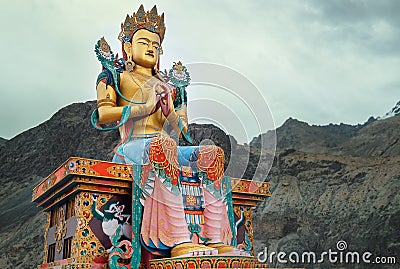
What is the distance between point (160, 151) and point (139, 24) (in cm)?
237

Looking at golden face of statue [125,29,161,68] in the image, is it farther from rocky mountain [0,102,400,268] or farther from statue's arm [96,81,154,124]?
rocky mountain [0,102,400,268]

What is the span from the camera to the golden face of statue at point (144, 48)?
20.7 feet

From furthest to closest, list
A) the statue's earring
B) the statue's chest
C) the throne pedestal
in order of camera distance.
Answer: the statue's earring, the statue's chest, the throne pedestal

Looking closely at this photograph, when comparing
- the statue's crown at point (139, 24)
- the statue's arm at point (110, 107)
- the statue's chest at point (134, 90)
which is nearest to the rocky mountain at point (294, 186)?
the statue's crown at point (139, 24)

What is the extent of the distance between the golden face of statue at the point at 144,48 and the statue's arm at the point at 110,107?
0.77 metres

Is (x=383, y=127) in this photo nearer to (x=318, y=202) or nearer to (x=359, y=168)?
(x=359, y=168)

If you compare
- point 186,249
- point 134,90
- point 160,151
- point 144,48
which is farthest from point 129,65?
point 186,249

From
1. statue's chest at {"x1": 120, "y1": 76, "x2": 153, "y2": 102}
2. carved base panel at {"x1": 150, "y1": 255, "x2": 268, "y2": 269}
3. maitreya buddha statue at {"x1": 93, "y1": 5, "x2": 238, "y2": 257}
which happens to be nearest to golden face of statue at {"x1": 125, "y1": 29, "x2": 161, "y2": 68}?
maitreya buddha statue at {"x1": 93, "y1": 5, "x2": 238, "y2": 257}

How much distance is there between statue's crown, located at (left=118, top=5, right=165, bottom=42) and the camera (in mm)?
6407

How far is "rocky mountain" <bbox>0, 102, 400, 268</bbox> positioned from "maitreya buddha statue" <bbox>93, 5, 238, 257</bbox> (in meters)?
6.62

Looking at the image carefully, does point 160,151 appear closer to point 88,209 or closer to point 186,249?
point 88,209

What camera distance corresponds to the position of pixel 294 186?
2269 cm

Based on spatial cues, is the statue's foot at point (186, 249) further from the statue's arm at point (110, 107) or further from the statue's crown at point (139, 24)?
the statue's crown at point (139, 24)

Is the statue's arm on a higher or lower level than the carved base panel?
higher
